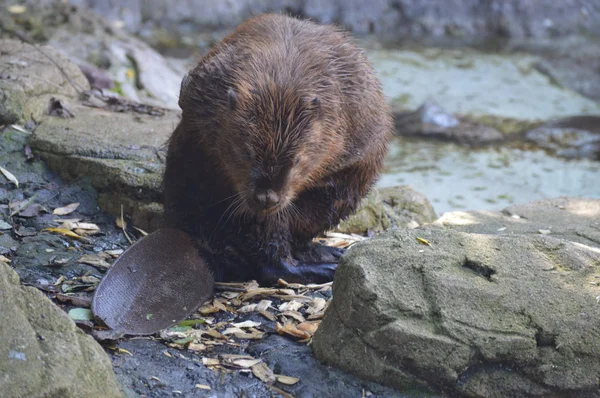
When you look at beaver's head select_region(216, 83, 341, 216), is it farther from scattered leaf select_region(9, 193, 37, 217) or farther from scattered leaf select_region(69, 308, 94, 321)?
scattered leaf select_region(9, 193, 37, 217)

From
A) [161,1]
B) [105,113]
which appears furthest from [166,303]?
[161,1]

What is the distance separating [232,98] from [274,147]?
317mm

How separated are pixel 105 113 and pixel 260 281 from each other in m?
2.24

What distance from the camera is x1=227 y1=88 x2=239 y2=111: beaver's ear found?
3742 mm

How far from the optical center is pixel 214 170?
14.0ft

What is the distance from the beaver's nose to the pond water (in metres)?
4.10

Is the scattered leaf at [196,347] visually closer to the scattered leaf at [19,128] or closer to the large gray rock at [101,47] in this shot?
the scattered leaf at [19,128]

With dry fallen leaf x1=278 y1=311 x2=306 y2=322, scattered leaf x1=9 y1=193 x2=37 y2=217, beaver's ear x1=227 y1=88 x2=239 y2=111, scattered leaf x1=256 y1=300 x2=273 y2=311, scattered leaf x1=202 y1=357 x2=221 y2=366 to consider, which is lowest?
scattered leaf x1=256 y1=300 x2=273 y2=311

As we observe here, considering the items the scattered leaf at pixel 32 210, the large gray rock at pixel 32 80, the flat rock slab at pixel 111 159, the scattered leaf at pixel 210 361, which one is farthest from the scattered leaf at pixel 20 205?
the scattered leaf at pixel 210 361

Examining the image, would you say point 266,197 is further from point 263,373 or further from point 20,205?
point 20,205

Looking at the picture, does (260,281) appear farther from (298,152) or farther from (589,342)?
(589,342)

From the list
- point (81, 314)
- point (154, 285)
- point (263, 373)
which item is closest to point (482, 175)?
point (154, 285)

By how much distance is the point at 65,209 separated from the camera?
480 centimetres

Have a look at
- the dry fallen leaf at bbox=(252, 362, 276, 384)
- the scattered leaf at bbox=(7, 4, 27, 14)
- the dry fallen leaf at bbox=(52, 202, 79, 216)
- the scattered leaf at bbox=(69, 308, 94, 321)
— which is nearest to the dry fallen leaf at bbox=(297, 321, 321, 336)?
the dry fallen leaf at bbox=(252, 362, 276, 384)
